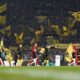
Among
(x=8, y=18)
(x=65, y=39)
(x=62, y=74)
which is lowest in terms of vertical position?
(x=62, y=74)

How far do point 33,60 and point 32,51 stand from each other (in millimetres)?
160

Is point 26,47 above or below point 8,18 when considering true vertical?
below

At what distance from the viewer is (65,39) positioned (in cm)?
440

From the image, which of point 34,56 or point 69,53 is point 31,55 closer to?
point 34,56

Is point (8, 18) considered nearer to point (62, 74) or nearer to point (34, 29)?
point (34, 29)

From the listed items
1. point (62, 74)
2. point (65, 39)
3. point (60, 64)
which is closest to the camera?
point (62, 74)

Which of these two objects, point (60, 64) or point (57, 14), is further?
point (57, 14)

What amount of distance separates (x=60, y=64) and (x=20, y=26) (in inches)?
33.9

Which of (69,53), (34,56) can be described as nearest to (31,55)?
(34,56)

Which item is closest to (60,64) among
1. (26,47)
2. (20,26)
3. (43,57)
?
(43,57)

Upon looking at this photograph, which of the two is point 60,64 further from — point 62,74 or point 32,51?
point 62,74

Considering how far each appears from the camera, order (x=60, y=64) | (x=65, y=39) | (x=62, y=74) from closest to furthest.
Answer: (x=62, y=74) → (x=60, y=64) → (x=65, y=39)

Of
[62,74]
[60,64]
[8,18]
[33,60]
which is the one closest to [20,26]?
[8,18]

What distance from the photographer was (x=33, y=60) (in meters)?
4.23
